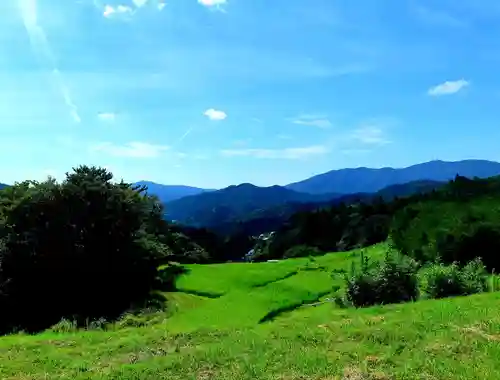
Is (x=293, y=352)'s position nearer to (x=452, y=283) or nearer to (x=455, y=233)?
(x=452, y=283)

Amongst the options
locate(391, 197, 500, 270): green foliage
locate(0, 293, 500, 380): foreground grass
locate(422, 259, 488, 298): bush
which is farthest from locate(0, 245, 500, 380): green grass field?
locate(391, 197, 500, 270): green foliage

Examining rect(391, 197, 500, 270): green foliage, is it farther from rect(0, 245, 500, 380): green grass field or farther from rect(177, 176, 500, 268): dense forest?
rect(0, 245, 500, 380): green grass field

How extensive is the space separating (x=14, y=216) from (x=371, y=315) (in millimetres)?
23983

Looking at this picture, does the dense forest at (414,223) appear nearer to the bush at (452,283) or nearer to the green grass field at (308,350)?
the bush at (452,283)

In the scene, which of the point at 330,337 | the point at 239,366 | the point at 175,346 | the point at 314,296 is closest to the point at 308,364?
the point at 239,366

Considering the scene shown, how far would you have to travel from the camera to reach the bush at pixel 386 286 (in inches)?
892

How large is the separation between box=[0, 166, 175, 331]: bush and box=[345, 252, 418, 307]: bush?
11638 mm

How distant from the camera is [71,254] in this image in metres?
31.0

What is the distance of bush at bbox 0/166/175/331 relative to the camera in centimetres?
3033

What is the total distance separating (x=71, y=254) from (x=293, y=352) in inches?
845

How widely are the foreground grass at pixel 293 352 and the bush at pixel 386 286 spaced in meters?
5.90

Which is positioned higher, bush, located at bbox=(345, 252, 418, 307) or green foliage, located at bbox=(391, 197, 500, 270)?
green foliage, located at bbox=(391, 197, 500, 270)

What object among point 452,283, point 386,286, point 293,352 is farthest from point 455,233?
point 293,352

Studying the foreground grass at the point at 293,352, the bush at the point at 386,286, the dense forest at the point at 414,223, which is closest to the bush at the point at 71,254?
the bush at the point at 386,286
